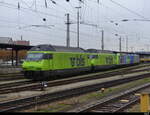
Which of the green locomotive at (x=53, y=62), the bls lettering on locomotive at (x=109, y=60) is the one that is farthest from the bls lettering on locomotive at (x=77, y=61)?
the bls lettering on locomotive at (x=109, y=60)

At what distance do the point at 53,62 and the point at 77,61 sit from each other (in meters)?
5.54

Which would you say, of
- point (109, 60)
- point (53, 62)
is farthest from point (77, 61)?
point (109, 60)

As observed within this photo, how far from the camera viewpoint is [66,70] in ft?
95.6

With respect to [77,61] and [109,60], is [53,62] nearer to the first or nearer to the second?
[77,61]

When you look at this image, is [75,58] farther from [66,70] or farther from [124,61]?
[124,61]

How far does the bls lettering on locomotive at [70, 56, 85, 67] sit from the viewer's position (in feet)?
99.2

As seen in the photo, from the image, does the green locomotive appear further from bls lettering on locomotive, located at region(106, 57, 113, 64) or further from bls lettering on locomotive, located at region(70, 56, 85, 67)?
bls lettering on locomotive, located at region(106, 57, 113, 64)

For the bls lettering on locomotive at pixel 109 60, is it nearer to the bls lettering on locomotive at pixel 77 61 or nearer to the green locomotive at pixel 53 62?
the green locomotive at pixel 53 62

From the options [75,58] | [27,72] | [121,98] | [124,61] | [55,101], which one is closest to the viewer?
[55,101]

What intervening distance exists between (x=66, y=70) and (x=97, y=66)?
9573 millimetres

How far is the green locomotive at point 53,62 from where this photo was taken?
2559cm

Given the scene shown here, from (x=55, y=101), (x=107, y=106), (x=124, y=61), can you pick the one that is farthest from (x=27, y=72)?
(x=124, y=61)

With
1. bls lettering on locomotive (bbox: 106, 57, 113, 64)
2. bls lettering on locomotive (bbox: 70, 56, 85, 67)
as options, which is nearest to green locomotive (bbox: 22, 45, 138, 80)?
bls lettering on locomotive (bbox: 70, 56, 85, 67)

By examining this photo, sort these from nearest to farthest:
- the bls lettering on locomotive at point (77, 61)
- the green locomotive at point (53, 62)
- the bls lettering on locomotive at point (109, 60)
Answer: the green locomotive at point (53, 62) < the bls lettering on locomotive at point (77, 61) < the bls lettering on locomotive at point (109, 60)
